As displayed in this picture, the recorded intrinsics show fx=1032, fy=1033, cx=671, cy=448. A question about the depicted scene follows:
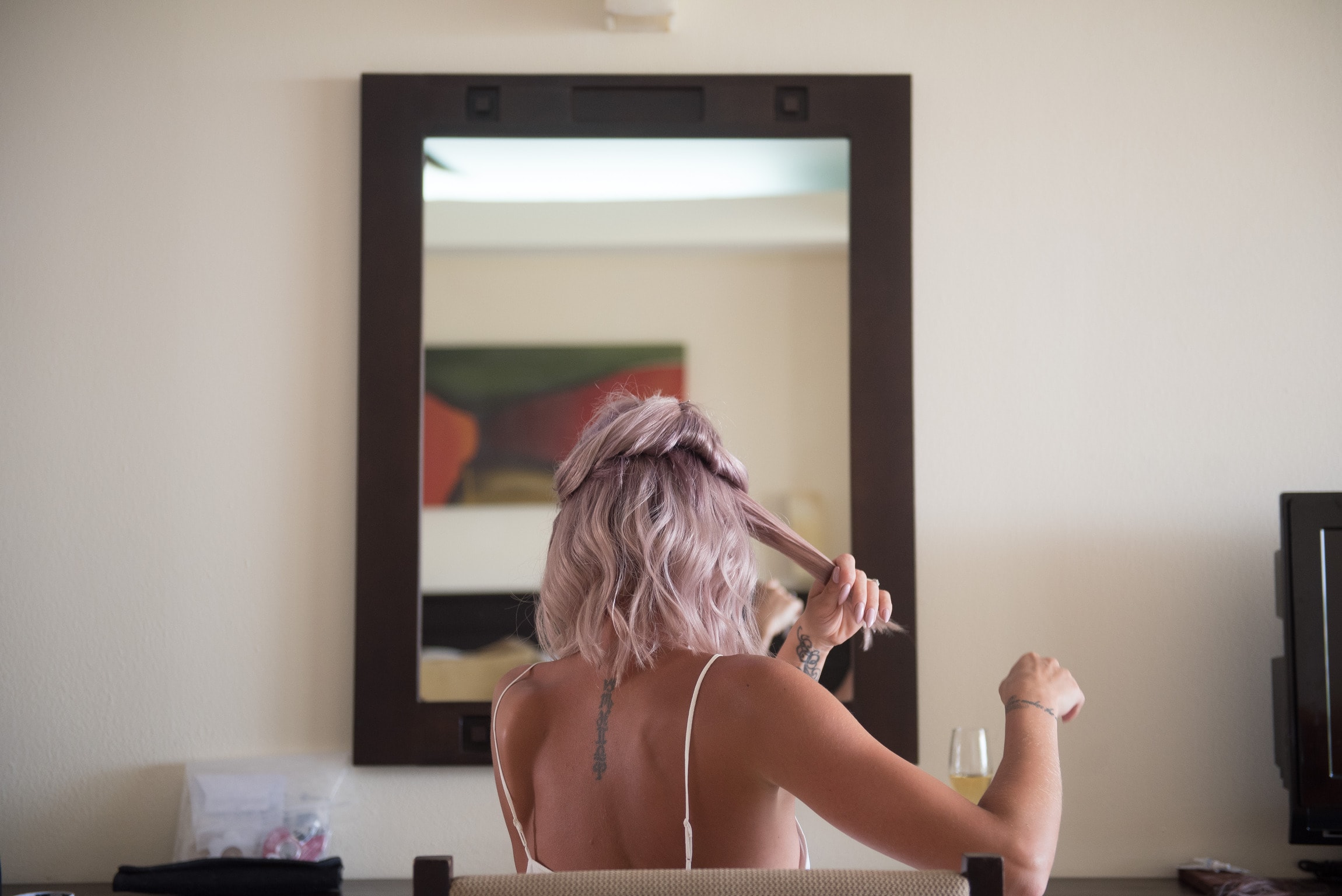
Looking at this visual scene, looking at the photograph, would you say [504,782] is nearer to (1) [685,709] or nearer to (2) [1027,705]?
(1) [685,709]

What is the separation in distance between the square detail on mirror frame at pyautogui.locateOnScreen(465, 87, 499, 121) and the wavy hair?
3.24 feet

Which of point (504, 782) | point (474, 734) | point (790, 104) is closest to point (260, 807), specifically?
point (474, 734)

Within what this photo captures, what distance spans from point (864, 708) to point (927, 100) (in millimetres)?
1150

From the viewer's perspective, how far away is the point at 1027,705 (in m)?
1.07

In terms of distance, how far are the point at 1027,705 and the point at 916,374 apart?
3.17ft

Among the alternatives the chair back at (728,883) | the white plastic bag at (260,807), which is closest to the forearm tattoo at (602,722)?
the chair back at (728,883)

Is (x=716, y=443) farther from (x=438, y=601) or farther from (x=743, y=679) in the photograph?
(x=438, y=601)

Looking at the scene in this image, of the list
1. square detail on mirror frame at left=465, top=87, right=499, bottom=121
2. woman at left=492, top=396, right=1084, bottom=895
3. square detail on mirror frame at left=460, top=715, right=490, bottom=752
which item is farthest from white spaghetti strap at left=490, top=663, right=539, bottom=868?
square detail on mirror frame at left=465, top=87, right=499, bottom=121

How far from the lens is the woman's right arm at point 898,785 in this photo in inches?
35.5

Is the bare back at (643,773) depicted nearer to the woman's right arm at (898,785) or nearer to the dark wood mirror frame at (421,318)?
the woman's right arm at (898,785)

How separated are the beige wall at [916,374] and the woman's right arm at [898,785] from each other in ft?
3.11

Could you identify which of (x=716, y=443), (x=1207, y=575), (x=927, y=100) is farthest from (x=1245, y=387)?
(x=716, y=443)

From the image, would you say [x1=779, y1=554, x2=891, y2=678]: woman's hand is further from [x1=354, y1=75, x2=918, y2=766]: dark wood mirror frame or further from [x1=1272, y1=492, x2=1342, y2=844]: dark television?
[x1=1272, y1=492, x2=1342, y2=844]: dark television

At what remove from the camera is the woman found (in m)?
0.95
